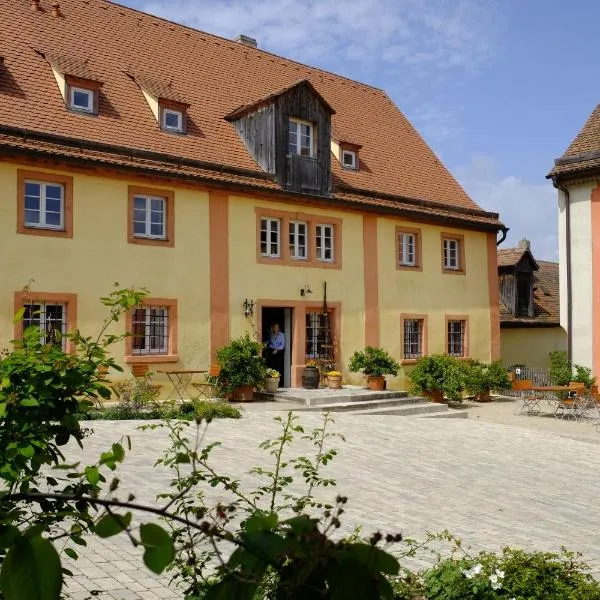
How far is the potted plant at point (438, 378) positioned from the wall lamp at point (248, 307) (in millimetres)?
4885

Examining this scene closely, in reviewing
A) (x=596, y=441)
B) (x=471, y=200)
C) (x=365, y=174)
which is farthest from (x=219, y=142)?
(x=596, y=441)

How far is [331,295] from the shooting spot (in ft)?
67.3

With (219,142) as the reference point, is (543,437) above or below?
below

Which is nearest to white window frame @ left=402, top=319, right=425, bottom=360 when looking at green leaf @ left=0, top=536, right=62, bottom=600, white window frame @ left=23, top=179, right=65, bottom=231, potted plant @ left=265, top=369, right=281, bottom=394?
potted plant @ left=265, top=369, right=281, bottom=394

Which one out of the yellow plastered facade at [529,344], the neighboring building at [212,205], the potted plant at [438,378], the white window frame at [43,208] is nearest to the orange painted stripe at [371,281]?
the neighboring building at [212,205]

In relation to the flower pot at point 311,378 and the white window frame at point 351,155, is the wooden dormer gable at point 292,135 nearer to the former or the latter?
the white window frame at point 351,155

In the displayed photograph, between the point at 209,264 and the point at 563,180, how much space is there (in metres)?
12.6

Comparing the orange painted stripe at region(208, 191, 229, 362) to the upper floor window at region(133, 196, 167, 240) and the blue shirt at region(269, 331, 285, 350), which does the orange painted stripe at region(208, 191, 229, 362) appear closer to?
the upper floor window at region(133, 196, 167, 240)

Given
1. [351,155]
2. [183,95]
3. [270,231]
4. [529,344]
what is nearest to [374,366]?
[270,231]

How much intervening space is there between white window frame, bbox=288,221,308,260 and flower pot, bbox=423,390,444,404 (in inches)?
196

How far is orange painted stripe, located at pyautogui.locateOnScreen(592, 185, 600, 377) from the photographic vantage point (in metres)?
23.4

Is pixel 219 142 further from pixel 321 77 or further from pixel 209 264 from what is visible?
pixel 321 77

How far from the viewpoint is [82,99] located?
17.4 m

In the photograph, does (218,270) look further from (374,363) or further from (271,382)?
(374,363)
